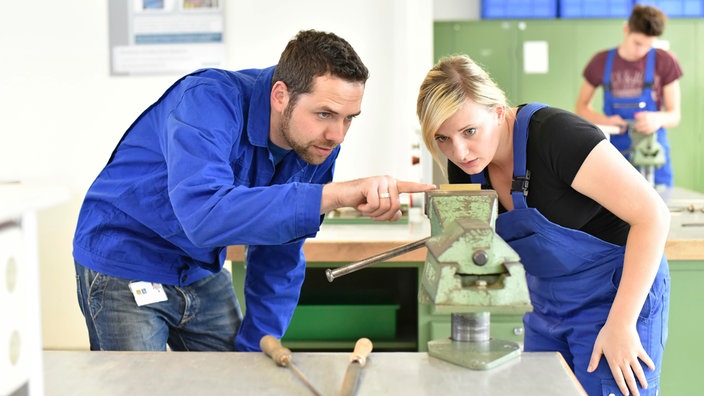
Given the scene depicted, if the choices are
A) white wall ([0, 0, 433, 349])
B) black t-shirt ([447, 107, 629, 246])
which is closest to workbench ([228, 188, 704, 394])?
black t-shirt ([447, 107, 629, 246])

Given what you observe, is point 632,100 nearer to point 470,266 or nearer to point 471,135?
point 471,135

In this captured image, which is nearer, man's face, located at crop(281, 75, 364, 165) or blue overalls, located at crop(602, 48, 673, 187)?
man's face, located at crop(281, 75, 364, 165)

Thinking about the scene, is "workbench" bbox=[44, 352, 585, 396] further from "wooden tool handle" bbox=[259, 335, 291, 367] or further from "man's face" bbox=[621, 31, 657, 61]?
"man's face" bbox=[621, 31, 657, 61]

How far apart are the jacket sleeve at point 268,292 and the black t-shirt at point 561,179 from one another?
0.62 metres

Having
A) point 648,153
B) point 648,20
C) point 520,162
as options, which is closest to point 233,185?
point 520,162

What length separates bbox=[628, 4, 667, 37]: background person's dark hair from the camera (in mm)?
4465

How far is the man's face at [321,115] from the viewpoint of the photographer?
1.75 meters

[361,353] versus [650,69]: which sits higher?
[650,69]

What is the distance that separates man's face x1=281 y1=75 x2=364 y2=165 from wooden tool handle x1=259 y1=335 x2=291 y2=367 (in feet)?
1.62

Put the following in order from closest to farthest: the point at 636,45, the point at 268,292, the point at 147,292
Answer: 1. the point at 147,292
2. the point at 268,292
3. the point at 636,45

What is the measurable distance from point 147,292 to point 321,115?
59 cm

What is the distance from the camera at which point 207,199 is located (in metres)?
1.45

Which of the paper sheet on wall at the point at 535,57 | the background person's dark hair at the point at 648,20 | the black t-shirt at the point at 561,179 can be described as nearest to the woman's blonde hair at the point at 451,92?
the black t-shirt at the point at 561,179

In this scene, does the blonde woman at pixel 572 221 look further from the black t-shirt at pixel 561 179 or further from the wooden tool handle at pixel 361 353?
the wooden tool handle at pixel 361 353
